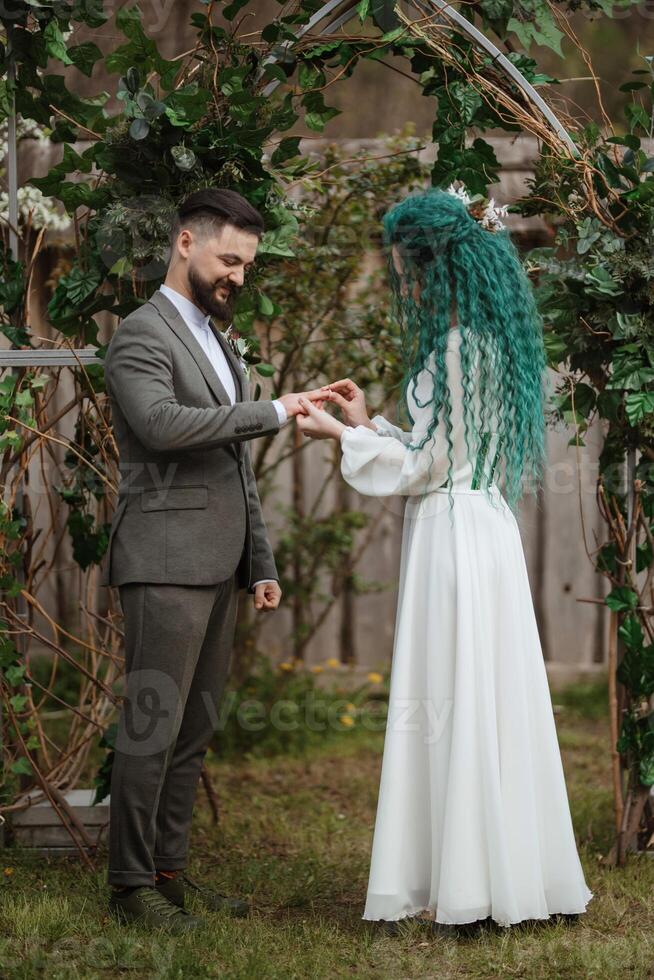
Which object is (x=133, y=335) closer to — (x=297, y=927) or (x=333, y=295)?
(x=297, y=927)

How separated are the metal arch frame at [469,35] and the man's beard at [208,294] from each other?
826 millimetres

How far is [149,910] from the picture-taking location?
3033 millimetres

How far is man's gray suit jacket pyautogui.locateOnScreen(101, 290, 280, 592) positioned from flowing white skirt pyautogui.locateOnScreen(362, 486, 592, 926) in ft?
1.74

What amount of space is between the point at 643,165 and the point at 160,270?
Answer: 5.03ft

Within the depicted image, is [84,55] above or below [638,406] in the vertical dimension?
above

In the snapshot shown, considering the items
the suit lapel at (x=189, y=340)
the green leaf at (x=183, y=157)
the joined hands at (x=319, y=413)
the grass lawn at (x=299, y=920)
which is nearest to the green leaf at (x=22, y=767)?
the grass lawn at (x=299, y=920)

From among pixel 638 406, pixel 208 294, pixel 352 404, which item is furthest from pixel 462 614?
pixel 208 294

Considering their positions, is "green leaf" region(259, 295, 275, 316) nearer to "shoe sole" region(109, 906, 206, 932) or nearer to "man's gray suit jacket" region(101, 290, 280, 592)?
"man's gray suit jacket" region(101, 290, 280, 592)

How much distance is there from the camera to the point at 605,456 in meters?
3.84

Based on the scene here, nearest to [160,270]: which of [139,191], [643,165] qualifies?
[139,191]

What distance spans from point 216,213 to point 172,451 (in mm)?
646

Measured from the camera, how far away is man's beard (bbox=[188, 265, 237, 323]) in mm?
3039

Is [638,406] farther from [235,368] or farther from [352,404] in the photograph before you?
[235,368]

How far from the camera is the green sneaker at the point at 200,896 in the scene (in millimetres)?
3203
